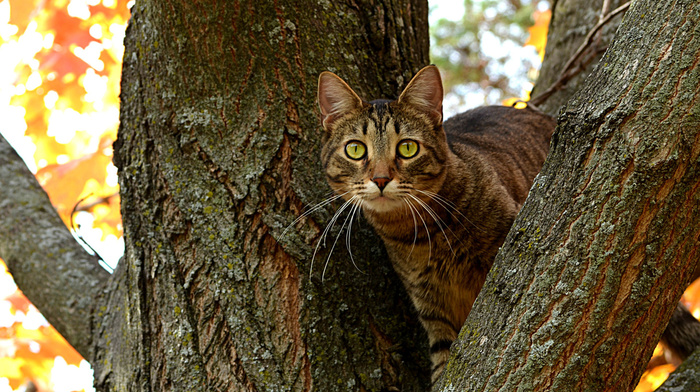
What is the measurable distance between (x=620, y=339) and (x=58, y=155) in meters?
4.09

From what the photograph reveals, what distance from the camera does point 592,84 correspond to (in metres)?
1.51

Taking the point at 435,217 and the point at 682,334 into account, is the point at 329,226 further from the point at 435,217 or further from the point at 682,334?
the point at 682,334

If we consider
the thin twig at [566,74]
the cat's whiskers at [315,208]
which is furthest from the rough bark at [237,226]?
the thin twig at [566,74]

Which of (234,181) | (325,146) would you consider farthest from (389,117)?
(234,181)

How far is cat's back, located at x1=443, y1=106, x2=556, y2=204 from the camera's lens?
2.68 m

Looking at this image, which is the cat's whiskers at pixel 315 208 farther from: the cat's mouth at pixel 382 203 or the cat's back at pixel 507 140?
the cat's back at pixel 507 140

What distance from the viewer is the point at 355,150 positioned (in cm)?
236

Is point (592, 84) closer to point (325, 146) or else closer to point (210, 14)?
point (325, 146)

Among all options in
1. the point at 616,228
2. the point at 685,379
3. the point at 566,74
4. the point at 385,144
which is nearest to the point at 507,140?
the point at 566,74

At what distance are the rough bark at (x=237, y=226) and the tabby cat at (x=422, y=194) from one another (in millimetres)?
89

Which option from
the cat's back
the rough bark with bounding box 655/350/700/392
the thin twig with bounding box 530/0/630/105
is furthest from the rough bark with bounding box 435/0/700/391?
the thin twig with bounding box 530/0/630/105

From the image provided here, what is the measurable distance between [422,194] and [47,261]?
5.30 ft

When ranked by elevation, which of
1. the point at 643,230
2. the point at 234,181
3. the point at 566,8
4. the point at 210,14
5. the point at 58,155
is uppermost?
the point at 58,155

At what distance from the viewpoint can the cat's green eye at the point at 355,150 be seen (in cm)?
233
